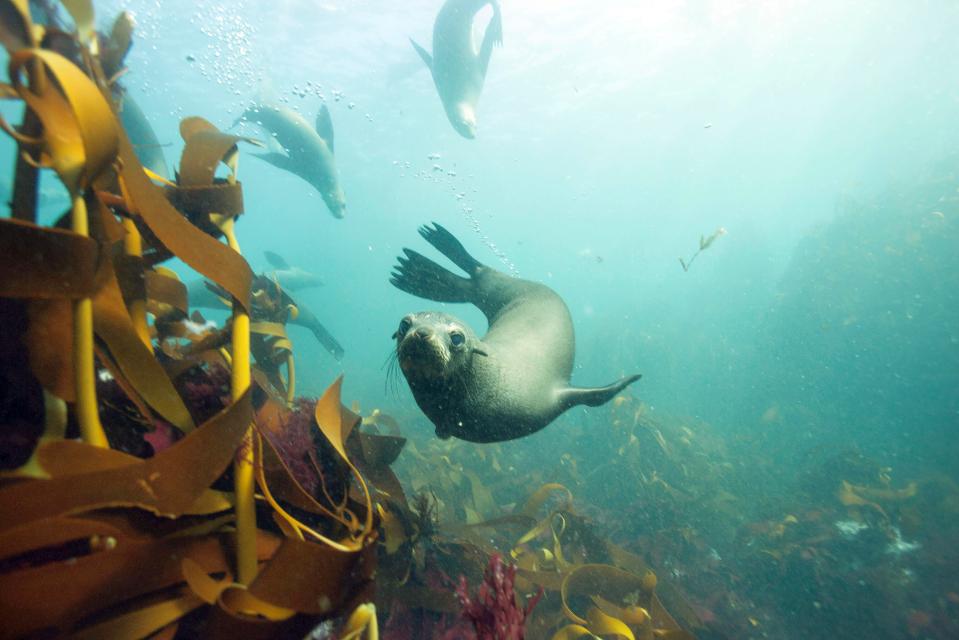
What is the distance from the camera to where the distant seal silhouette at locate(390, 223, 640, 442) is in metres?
2.13

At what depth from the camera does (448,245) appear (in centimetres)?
407

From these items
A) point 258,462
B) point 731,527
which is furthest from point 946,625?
point 258,462

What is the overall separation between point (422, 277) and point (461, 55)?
749 centimetres

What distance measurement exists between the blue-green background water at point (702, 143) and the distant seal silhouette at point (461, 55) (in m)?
6.55

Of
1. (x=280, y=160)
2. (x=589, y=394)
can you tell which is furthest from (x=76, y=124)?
(x=280, y=160)

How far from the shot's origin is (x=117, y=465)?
1033 millimetres

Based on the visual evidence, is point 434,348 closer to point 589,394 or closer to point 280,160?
point 589,394

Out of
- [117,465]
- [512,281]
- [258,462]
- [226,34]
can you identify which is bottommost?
[512,281]

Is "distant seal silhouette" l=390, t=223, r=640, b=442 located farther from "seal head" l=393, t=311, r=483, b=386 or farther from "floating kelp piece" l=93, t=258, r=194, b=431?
"floating kelp piece" l=93, t=258, r=194, b=431

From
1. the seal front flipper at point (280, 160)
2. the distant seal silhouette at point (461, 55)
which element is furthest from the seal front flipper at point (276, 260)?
the distant seal silhouette at point (461, 55)

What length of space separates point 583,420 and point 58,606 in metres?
12.4

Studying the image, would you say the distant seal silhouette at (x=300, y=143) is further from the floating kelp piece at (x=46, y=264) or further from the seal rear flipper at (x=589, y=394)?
the floating kelp piece at (x=46, y=264)

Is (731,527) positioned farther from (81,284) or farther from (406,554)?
(81,284)

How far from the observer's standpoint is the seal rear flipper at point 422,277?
3.66 m
